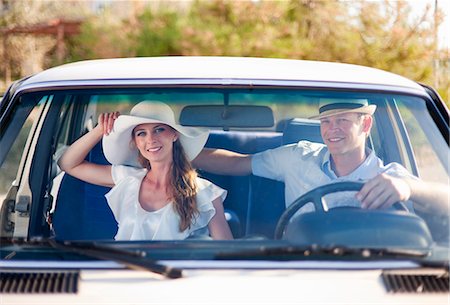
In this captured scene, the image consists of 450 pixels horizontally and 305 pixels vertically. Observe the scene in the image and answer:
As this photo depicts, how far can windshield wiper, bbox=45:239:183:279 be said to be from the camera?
7.55 feet

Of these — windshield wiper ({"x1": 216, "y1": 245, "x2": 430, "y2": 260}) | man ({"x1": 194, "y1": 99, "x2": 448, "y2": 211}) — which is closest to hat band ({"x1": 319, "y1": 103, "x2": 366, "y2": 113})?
man ({"x1": 194, "y1": 99, "x2": 448, "y2": 211})

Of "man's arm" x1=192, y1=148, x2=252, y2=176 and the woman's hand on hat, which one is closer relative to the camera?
the woman's hand on hat

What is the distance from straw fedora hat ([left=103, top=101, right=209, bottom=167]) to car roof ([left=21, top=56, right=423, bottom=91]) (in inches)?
7.3

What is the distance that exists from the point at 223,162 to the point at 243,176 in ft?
0.44

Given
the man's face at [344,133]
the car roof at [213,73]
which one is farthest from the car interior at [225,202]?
the car roof at [213,73]

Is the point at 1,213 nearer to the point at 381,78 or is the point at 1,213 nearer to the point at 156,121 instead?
the point at 156,121

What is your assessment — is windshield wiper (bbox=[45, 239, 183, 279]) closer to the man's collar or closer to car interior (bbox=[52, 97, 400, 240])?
car interior (bbox=[52, 97, 400, 240])

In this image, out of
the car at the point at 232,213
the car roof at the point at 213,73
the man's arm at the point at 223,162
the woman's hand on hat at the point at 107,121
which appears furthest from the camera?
the man's arm at the point at 223,162

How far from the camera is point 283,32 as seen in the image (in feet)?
42.5

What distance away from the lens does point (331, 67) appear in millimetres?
3131

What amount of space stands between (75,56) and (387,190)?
1415cm

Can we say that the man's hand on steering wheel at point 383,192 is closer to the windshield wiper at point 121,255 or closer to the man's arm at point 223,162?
the man's arm at point 223,162

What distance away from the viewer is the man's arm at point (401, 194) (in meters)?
2.78

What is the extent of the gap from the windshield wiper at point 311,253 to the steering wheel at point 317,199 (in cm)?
37
